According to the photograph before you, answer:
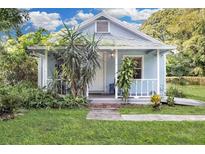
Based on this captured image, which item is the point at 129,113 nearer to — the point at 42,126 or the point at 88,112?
the point at 88,112

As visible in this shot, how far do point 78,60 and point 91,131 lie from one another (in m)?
5.34

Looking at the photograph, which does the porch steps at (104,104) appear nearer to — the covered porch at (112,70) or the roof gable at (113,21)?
the covered porch at (112,70)

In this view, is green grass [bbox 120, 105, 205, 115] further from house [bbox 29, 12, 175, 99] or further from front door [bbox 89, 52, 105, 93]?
front door [bbox 89, 52, 105, 93]

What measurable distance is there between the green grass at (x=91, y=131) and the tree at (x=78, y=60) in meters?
3.19

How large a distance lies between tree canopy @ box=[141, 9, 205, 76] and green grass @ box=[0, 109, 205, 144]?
69.7 feet

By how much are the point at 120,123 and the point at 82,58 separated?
4625 millimetres

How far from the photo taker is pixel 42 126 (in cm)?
884

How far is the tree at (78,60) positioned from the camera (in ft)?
42.8

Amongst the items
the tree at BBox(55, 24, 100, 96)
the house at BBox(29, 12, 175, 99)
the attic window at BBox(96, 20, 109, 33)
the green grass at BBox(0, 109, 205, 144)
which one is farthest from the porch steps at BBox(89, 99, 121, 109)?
the attic window at BBox(96, 20, 109, 33)

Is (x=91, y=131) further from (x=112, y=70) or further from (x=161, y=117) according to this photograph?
(x=112, y=70)

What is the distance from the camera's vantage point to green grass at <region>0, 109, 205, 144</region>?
731 centimetres

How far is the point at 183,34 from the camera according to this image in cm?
3519
